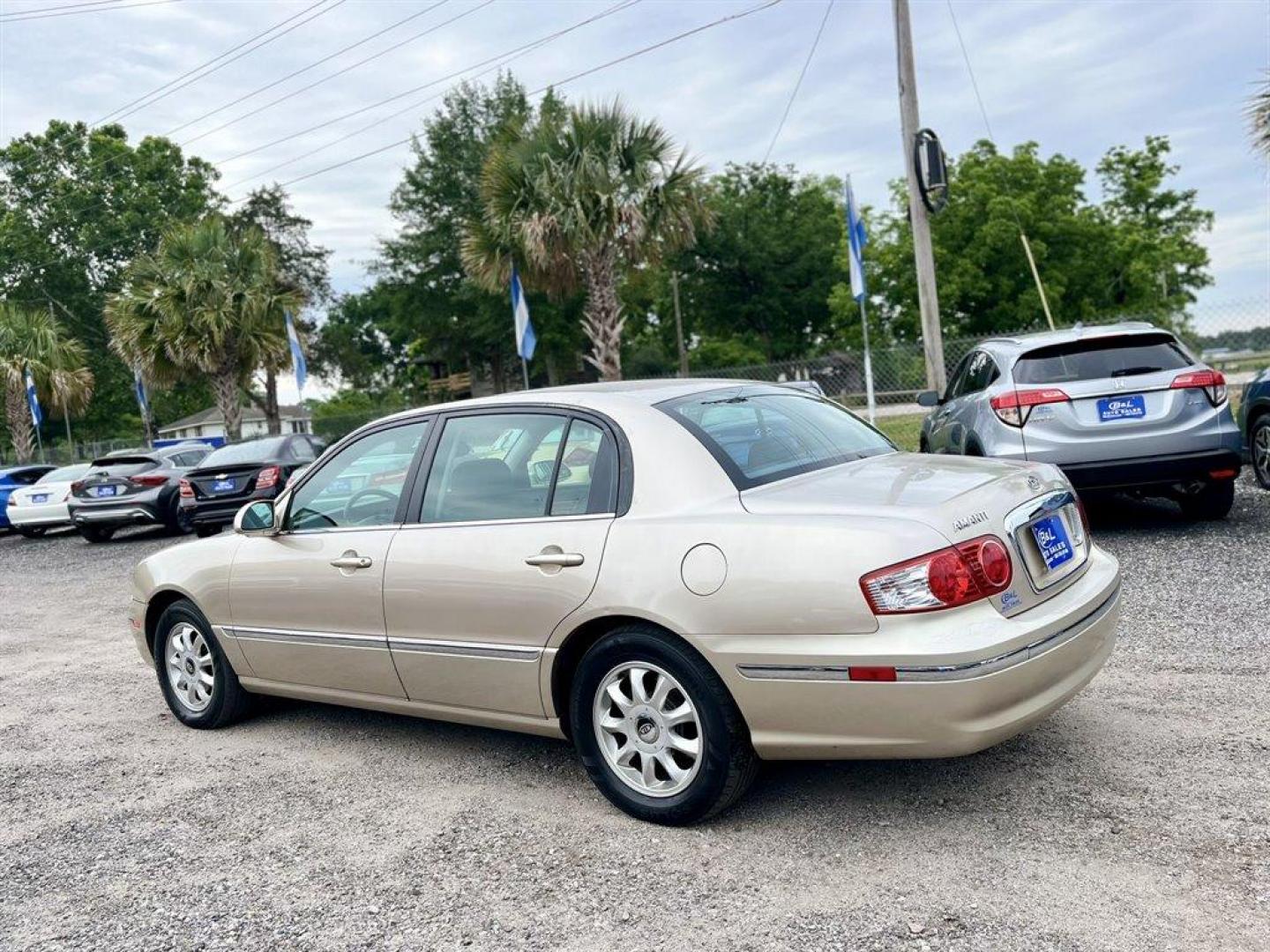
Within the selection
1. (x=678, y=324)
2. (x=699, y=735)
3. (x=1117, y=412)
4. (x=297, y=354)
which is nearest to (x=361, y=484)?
(x=699, y=735)

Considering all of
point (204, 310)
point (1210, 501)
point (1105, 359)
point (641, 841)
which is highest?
point (204, 310)

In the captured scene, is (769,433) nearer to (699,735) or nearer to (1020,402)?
(699,735)

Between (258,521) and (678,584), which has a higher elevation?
(258,521)

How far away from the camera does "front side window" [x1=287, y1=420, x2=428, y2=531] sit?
451cm

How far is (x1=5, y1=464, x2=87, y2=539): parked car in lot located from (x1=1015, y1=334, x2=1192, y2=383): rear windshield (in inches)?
613

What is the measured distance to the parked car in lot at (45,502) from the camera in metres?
17.6

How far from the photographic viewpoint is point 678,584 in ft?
11.2

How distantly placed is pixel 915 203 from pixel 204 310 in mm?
16176

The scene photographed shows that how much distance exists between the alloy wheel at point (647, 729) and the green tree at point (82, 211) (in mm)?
51398

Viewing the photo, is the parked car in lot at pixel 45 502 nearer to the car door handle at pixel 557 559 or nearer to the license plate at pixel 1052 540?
the car door handle at pixel 557 559

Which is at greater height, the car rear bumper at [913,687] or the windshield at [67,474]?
the windshield at [67,474]

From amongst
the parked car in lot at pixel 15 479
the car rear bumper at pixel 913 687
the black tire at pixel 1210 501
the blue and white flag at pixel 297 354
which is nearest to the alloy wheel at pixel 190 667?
the car rear bumper at pixel 913 687

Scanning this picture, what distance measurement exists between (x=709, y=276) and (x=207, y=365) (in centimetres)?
4027

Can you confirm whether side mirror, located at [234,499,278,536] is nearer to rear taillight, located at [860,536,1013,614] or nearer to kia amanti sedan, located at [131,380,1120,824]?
kia amanti sedan, located at [131,380,1120,824]
